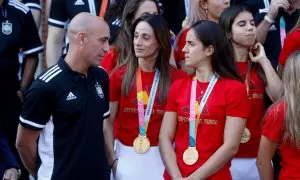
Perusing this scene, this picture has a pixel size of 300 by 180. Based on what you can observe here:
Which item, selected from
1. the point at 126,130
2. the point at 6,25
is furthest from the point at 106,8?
the point at 126,130

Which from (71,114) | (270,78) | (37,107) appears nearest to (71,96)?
(71,114)

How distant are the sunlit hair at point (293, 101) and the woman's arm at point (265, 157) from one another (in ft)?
0.57

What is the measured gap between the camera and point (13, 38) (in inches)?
270

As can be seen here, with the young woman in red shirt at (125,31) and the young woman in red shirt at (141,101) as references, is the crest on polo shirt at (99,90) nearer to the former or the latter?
the young woman in red shirt at (141,101)

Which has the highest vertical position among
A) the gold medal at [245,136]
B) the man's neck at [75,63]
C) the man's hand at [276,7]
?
the man's hand at [276,7]

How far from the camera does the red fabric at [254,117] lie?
5.95 meters

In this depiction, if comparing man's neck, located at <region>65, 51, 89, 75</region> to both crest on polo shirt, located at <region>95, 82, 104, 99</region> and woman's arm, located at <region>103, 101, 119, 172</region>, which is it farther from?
woman's arm, located at <region>103, 101, 119, 172</region>

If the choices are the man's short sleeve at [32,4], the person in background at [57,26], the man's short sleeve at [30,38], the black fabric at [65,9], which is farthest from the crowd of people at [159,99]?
the man's short sleeve at [32,4]

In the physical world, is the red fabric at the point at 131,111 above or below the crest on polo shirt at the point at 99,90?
below

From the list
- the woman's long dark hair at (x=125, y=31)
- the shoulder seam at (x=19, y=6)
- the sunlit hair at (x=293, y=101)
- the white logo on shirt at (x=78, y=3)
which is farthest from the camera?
the white logo on shirt at (x=78, y=3)

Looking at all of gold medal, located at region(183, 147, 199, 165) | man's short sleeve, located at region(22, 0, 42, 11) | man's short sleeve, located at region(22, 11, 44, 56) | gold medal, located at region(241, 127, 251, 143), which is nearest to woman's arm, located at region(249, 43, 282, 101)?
gold medal, located at region(241, 127, 251, 143)

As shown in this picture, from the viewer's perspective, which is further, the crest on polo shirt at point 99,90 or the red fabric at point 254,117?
the red fabric at point 254,117

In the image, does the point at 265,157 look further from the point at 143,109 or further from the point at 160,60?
the point at 160,60

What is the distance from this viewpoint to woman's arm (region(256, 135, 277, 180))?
511 centimetres
